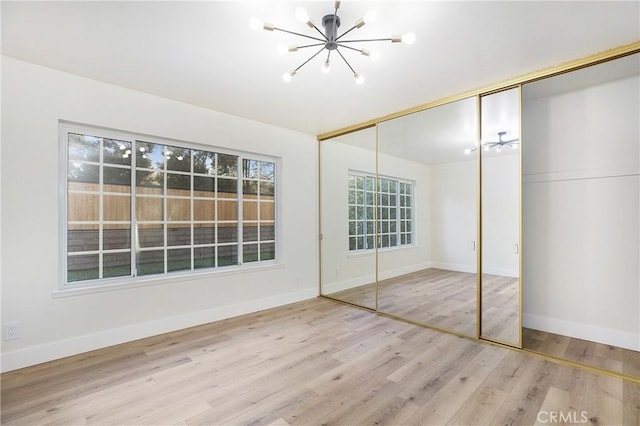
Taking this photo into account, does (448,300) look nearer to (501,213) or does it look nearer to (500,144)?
(501,213)

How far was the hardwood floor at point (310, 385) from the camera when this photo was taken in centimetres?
192

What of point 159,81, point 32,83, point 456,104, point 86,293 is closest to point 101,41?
point 159,81

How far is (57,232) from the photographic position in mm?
2727

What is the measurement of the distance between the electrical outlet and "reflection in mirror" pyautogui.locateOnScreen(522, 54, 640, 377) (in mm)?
4677

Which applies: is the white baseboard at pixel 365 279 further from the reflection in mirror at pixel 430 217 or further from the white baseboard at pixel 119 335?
the white baseboard at pixel 119 335

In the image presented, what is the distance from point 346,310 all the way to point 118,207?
3078 millimetres

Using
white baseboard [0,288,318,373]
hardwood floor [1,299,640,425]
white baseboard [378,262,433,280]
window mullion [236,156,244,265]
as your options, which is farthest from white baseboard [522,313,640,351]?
window mullion [236,156,244,265]

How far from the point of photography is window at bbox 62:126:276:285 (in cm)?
294

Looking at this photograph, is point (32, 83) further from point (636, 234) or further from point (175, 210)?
point (636, 234)

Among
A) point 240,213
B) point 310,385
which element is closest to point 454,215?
point 310,385

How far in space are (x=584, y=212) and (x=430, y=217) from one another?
4.91ft

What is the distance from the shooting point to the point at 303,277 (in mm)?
4688

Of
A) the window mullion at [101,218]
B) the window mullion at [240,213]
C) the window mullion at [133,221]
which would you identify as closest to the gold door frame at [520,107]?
the window mullion at [240,213]

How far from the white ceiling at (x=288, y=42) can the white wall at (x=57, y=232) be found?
0.22m
